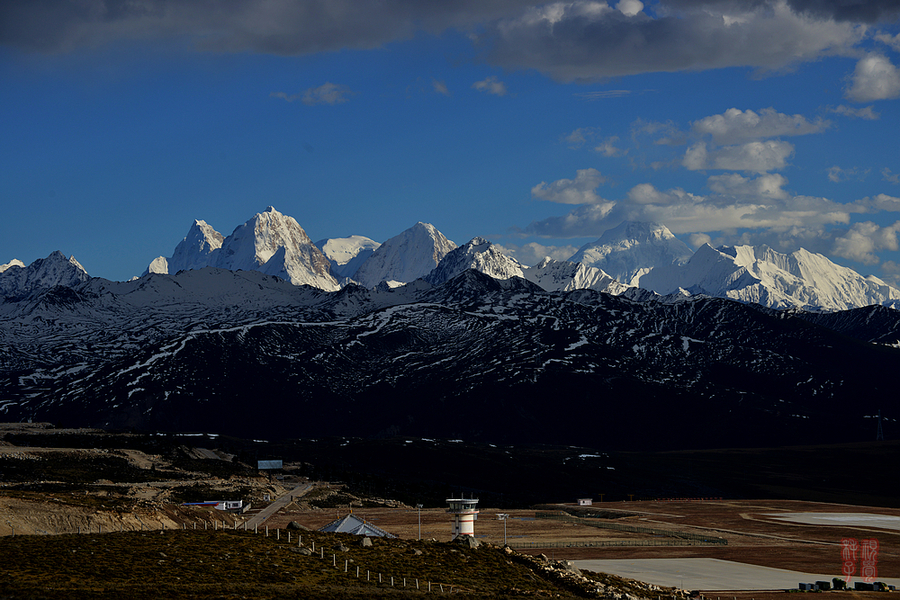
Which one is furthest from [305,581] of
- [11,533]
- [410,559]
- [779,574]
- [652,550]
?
[652,550]

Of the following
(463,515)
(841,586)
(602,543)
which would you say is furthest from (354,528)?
(841,586)

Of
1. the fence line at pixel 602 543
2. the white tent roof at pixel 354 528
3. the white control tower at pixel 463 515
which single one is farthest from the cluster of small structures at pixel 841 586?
the white tent roof at pixel 354 528

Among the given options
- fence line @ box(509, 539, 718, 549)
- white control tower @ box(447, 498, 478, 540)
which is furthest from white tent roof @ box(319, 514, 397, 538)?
fence line @ box(509, 539, 718, 549)

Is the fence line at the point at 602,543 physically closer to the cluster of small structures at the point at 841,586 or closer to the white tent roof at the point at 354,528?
the white tent roof at the point at 354,528

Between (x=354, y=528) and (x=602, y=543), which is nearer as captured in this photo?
(x=354, y=528)

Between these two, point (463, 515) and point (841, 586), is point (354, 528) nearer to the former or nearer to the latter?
point (463, 515)

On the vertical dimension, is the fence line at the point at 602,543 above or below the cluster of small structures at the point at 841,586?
below

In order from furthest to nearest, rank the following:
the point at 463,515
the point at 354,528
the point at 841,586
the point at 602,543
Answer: the point at 602,543
the point at 463,515
the point at 354,528
the point at 841,586

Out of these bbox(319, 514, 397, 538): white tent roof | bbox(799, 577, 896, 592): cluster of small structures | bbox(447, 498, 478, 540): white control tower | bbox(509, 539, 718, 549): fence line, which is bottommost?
bbox(509, 539, 718, 549): fence line

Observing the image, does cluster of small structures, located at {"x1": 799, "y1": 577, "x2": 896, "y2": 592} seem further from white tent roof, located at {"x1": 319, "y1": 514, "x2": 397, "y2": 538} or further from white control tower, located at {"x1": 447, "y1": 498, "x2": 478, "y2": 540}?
white tent roof, located at {"x1": 319, "y1": 514, "x2": 397, "y2": 538}

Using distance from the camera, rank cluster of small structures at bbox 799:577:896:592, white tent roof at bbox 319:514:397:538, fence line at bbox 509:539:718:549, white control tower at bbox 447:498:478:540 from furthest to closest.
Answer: fence line at bbox 509:539:718:549, white control tower at bbox 447:498:478:540, white tent roof at bbox 319:514:397:538, cluster of small structures at bbox 799:577:896:592

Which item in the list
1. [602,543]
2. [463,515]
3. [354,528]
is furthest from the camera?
[602,543]
